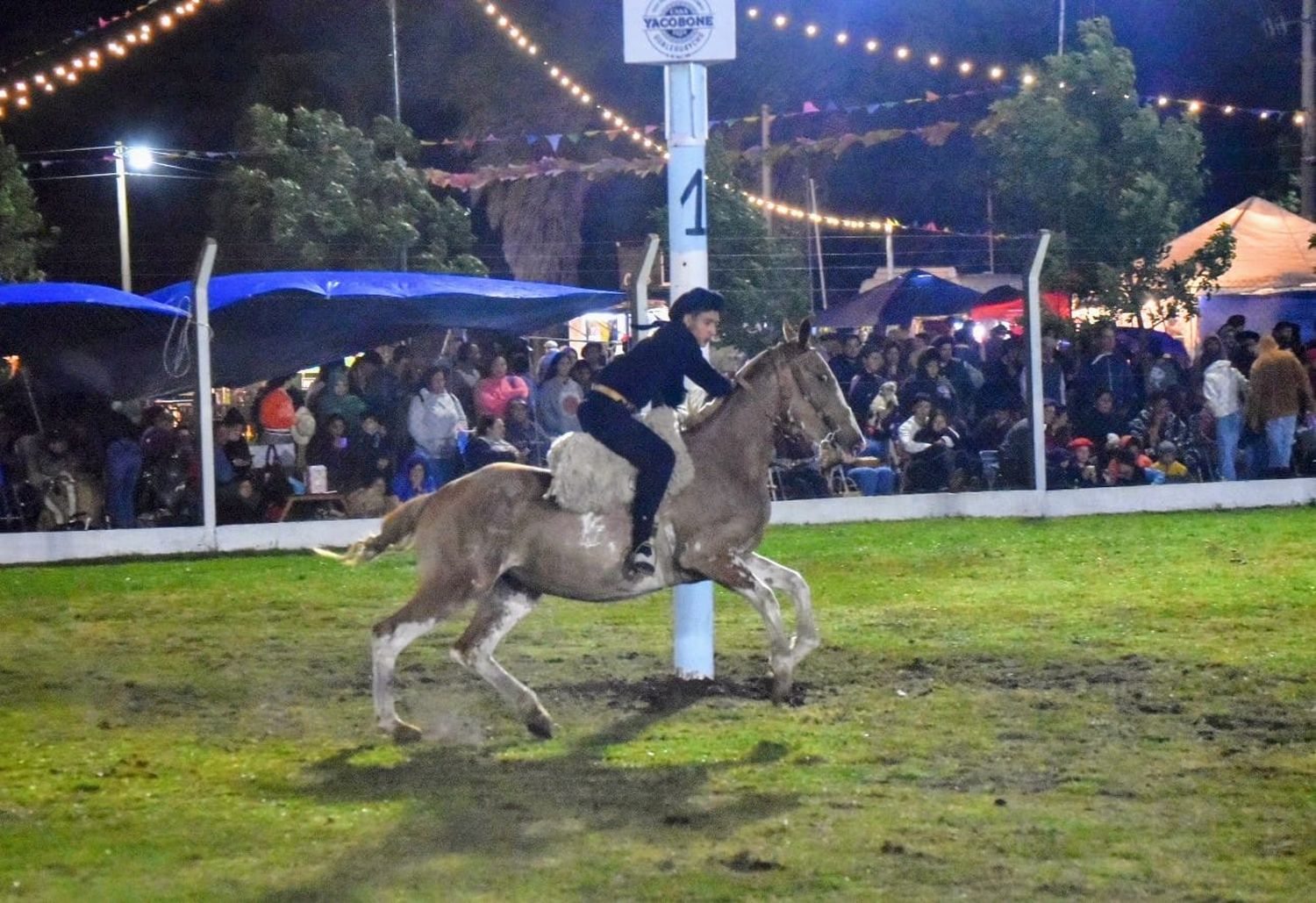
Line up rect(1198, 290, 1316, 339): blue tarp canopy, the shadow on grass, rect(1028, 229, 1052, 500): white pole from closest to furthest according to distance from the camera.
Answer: the shadow on grass < rect(1028, 229, 1052, 500): white pole < rect(1198, 290, 1316, 339): blue tarp canopy

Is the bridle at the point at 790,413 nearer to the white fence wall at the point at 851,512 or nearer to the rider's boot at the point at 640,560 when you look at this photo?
the rider's boot at the point at 640,560

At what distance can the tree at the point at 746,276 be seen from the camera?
28.9 m

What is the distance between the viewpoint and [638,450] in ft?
31.1

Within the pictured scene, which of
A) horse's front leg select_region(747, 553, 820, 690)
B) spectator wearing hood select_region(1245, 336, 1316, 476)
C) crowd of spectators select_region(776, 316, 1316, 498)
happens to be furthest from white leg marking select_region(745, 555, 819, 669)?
spectator wearing hood select_region(1245, 336, 1316, 476)

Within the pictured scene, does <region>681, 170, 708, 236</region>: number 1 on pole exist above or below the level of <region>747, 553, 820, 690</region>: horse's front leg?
above

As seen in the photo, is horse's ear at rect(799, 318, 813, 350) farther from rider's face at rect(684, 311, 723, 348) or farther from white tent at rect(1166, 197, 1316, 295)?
white tent at rect(1166, 197, 1316, 295)

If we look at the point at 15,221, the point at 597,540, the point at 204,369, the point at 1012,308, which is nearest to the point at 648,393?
the point at 597,540

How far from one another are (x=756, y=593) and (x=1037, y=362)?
9740mm

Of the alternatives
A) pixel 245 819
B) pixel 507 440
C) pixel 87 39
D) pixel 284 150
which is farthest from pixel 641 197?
pixel 245 819

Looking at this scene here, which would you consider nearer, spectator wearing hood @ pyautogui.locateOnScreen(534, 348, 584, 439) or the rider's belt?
the rider's belt

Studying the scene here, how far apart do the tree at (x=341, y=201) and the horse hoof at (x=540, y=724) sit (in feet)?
79.4

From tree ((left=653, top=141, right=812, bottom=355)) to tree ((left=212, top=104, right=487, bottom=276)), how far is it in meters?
4.90

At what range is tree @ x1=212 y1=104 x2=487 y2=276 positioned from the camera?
3406 centimetres

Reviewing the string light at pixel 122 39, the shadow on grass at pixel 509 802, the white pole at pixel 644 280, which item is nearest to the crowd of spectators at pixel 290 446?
the white pole at pixel 644 280
